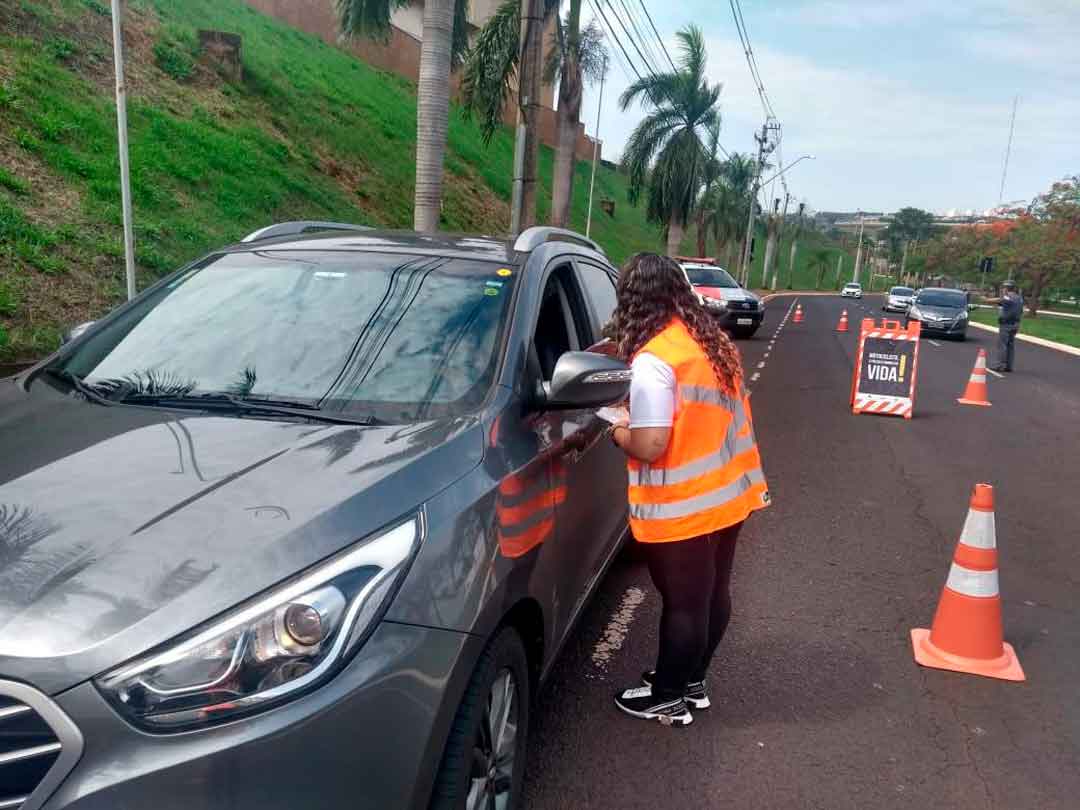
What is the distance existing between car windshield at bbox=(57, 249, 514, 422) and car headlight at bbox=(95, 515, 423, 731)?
83cm

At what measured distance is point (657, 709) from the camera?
3.42 m

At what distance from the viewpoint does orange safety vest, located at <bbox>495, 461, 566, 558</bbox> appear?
2.36 m

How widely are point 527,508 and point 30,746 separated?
4.52ft

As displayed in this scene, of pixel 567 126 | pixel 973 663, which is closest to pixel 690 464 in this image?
pixel 973 663

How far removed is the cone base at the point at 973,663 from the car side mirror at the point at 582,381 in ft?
7.80

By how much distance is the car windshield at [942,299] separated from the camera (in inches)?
1125

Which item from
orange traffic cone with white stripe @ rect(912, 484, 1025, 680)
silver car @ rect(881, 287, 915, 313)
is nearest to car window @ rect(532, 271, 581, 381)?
orange traffic cone with white stripe @ rect(912, 484, 1025, 680)

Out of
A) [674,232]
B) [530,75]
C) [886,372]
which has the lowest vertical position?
[886,372]

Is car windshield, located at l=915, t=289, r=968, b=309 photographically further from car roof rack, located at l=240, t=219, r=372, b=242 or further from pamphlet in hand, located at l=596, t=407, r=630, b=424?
pamphlet in hand, located at l=596, t=407, r=630, b=424

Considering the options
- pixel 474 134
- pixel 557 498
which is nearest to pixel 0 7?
pixel 557 498

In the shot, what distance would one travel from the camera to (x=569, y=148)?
69.2ft

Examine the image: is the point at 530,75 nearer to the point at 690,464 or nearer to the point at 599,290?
the point at 599,290

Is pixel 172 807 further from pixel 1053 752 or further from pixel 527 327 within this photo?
pixel 1053 752

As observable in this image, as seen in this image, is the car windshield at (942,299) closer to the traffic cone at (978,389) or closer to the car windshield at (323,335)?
the traffic cone at (978,389)
